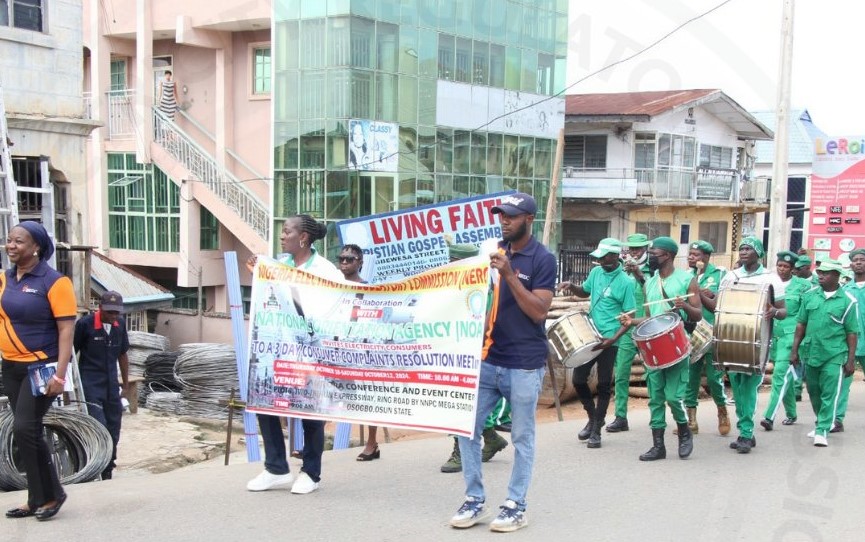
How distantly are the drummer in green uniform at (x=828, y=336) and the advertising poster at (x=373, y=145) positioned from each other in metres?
14.9

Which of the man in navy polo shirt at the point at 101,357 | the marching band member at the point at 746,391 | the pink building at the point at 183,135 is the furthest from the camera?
the pink building at the point at 183,135

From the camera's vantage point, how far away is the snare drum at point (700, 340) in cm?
872

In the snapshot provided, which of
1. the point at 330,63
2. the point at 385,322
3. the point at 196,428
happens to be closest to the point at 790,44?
the point at 330,63

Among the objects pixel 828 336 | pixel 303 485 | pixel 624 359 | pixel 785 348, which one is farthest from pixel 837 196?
pixel 303 485

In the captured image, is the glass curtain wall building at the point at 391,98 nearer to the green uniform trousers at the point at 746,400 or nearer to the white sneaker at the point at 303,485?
the green uniform trousers at the point at 746,400

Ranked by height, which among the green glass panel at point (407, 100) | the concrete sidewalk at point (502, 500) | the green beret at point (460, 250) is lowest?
the concrete sidewalk at point (502, 500)

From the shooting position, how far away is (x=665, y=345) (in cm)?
789

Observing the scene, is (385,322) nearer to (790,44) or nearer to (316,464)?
(316,464)

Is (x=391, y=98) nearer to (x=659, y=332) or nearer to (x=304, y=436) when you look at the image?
(x=659, y=332)

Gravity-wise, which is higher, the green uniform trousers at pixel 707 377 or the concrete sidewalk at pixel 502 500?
the green uniform trousers at pixel 707 377

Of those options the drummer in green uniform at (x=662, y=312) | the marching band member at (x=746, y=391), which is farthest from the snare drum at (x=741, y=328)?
the drummer in green uniform at (x=662, y=312)

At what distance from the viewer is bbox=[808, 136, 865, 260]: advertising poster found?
78.9 ft

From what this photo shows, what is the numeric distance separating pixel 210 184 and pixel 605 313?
1854 cm

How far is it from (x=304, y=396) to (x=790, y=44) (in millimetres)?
14090
